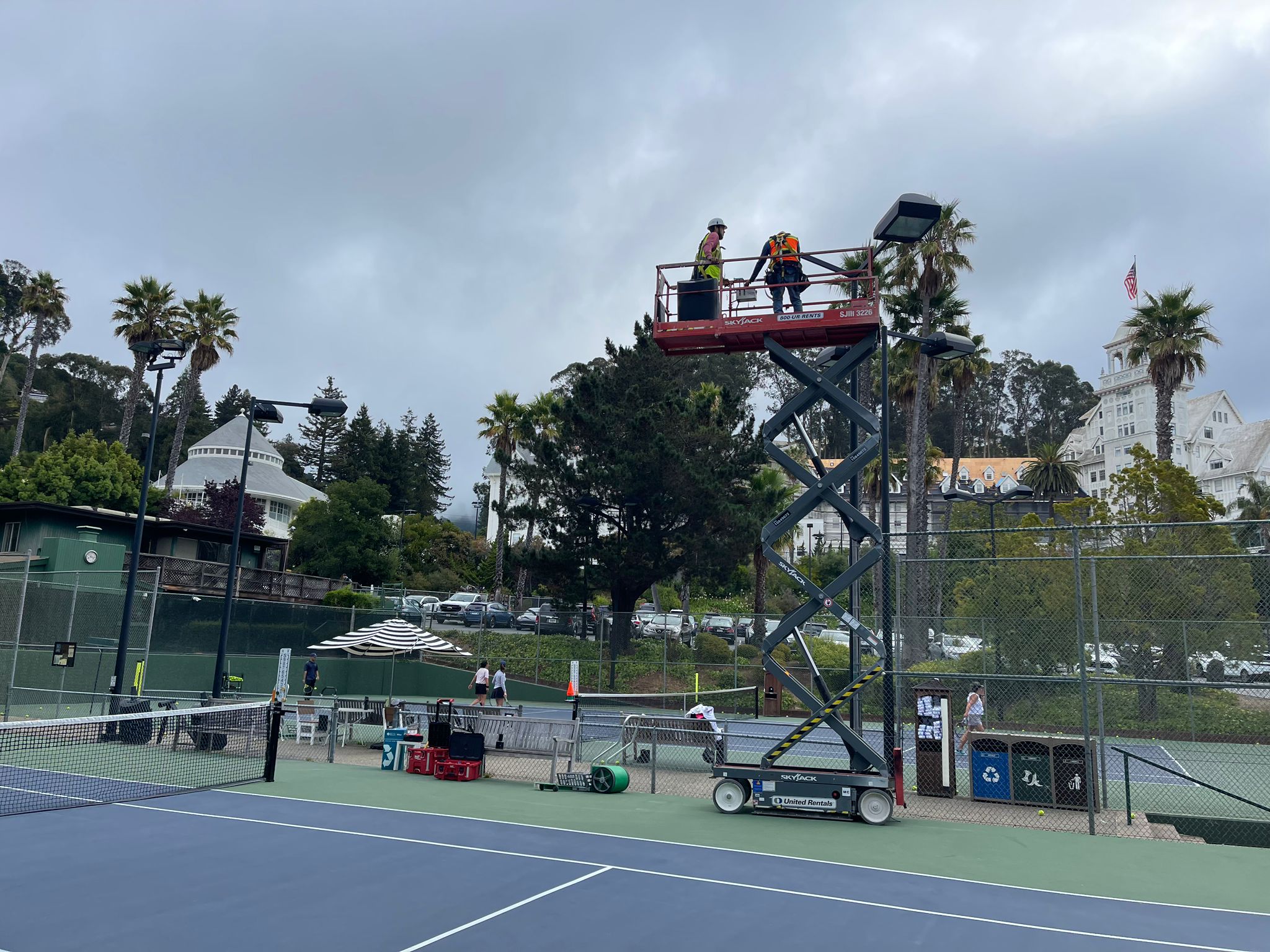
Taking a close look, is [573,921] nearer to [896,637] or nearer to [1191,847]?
[896,637]

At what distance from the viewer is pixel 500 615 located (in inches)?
1860

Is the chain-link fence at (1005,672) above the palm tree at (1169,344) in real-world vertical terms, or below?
below

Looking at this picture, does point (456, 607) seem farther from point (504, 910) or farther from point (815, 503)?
point (504, 910)

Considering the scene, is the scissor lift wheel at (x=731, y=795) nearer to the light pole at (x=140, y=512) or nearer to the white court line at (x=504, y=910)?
the white court line at (x=504, y=910)

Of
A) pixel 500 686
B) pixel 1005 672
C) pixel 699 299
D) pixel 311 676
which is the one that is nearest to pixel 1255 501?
pixel 1005 672

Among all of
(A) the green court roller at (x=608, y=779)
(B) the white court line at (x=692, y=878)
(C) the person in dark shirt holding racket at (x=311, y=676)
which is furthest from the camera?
(C) the person in dark shirt holding racket at (x=311, y=676)

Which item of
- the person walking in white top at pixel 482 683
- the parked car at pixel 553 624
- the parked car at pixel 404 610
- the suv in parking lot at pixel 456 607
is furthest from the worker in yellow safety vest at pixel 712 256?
the suv in parking lot at pixel 456 607

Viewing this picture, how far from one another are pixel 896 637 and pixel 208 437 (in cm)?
7729

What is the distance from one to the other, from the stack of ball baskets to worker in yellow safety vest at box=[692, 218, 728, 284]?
30.9ft

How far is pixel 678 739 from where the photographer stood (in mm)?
19000

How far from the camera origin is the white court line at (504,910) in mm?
6852

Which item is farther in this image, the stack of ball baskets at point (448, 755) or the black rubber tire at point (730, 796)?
the stack of ball baskets at point (448, 755)

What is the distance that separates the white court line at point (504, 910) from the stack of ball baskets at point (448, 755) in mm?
7676

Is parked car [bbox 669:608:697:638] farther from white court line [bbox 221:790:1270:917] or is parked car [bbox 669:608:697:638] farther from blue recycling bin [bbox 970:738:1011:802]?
white court line [bbox 221:790:1270:917]
